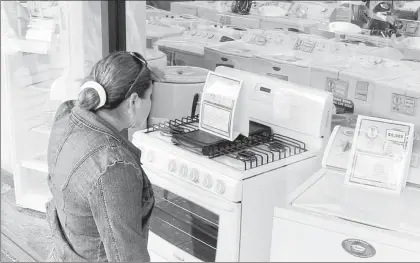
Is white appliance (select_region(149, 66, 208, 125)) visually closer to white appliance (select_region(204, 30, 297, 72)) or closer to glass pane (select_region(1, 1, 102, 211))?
white appliance (select_region(204, 30, 297, 72))

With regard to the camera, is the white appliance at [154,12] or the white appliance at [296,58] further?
the white appliance at [154,12]

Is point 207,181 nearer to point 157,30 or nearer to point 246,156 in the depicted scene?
point 246,156

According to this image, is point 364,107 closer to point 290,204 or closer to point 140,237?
point 290,204

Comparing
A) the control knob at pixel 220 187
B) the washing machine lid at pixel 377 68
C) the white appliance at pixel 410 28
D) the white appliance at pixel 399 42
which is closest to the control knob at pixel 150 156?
the control knob at pixel 220 187

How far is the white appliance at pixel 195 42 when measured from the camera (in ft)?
10.1

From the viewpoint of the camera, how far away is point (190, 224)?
2594mm

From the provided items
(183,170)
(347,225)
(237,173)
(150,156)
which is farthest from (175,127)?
(347,225)

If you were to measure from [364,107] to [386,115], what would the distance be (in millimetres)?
109

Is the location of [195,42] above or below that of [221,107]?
above

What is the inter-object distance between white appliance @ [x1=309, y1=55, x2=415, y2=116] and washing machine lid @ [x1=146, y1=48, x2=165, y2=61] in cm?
92

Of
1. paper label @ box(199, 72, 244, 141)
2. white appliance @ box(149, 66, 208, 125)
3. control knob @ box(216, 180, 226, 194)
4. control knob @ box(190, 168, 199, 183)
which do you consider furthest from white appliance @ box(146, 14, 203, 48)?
control knob @ box(216, 180, 226, 194)

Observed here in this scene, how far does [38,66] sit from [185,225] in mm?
1264

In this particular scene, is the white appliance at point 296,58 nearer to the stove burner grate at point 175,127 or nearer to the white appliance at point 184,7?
the stove burner grate at point 175,127

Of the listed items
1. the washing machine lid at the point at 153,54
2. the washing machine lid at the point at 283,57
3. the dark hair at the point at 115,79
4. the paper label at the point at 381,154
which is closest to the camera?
the dark hair at the point at 115,79
